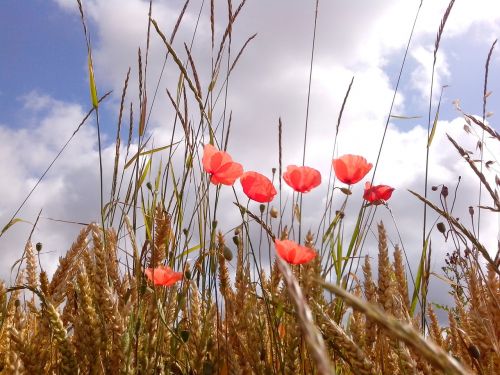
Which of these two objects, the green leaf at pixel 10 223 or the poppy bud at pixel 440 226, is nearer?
the green leaf at pixel 10 223

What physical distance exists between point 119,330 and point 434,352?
0.96m

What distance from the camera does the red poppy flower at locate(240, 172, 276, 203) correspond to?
1.92 metres

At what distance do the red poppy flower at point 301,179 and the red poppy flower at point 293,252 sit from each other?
22.8 inches

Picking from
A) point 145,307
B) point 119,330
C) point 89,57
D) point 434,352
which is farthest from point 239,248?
point 434,352

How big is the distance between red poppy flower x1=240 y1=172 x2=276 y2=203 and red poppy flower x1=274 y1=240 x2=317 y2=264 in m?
0.43

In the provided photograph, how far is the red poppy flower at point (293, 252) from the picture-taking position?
145 centimetres

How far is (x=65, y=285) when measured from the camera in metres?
1.83

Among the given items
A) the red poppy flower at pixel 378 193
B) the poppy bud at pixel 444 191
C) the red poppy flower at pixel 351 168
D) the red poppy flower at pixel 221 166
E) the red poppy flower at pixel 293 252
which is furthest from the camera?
the poppy bud at pixel 444 191

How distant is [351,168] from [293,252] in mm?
733

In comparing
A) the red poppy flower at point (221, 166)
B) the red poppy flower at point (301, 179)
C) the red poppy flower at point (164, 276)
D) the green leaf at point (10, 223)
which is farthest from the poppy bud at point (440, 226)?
the green leaf at point (10, 223)

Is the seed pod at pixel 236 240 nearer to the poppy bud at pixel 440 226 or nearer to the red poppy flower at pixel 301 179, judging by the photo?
the red poppy flower at pixel 301 179

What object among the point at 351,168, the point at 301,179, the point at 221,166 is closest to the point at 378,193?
the point at 351,168

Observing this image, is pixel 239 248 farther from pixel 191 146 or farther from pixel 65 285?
pixel 65 285

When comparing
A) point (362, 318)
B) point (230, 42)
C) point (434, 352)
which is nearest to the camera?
point (434, 352)
